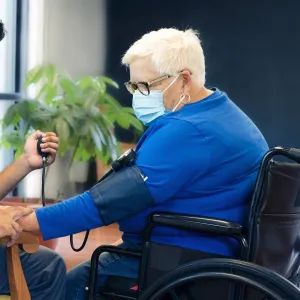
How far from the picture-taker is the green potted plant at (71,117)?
3767 millimetres

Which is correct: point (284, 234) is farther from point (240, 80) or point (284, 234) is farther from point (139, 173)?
point (240, 80)

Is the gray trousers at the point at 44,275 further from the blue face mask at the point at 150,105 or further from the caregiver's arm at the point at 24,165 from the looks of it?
the blue face mask at the point at 150,105

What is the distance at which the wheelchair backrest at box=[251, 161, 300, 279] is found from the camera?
1505 mm

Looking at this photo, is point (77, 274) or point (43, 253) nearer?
point (77, 274)

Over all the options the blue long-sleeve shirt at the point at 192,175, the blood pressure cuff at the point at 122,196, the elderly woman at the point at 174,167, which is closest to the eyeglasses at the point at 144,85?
the elderly woman at the point at 174,167

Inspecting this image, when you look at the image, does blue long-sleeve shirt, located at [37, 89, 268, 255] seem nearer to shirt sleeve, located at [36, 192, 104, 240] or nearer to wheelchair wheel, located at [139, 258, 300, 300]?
shirt sleeve, located at [36, 192, 104, 240]

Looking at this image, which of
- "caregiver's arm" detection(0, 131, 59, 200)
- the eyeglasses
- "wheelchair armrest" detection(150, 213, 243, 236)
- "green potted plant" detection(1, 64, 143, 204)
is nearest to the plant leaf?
"green potted plant" detection(1, 64, 143, 204)

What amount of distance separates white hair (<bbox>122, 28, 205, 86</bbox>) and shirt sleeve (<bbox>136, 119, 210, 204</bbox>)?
0.21 meters

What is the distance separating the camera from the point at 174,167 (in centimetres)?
155

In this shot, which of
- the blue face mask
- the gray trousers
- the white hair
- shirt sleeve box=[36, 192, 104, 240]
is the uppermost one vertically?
the white hair

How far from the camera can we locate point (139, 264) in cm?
166

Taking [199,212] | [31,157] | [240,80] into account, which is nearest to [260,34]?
[240,80]

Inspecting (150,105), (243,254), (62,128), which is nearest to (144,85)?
(150,105)

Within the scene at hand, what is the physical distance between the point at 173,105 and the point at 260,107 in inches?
110
